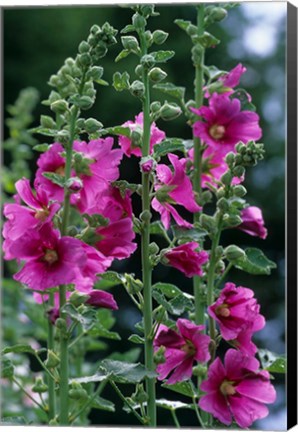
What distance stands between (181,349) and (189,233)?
0.15 meters

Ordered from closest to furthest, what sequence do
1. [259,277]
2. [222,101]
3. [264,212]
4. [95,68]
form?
[95,68] < [222,101] < [264,212] < [259,277]

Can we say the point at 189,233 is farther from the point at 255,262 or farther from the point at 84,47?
the point at 84,47

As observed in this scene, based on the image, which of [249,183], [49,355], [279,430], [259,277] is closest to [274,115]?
[249,183]

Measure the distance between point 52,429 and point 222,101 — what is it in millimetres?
502

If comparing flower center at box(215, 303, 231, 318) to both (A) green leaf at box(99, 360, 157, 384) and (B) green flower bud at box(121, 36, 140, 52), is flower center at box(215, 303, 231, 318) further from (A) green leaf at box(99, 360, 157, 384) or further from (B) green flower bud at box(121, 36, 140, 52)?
(B) green flower bud at box(121, 36, 140, 52)

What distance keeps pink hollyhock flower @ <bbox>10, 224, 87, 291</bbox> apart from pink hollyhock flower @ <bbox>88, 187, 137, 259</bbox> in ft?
0.14

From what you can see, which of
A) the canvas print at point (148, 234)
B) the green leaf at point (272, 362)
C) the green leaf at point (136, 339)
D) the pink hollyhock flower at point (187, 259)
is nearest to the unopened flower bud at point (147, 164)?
the canvas print at point (148, 234)

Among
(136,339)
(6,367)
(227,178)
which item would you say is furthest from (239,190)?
(6,367)

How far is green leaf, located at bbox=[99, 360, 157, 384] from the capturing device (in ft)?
3.41

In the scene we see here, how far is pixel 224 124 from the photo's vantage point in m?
1.19

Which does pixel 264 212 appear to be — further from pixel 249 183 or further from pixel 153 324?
pixel 153 324

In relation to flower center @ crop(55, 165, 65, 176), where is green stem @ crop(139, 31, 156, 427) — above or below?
below

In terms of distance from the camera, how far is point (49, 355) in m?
1.09

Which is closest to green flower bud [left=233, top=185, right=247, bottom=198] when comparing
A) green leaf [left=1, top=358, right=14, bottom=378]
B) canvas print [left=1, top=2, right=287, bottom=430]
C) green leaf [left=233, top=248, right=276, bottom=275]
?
canvas print [left=1, top=2, right=287, bottom=430]
